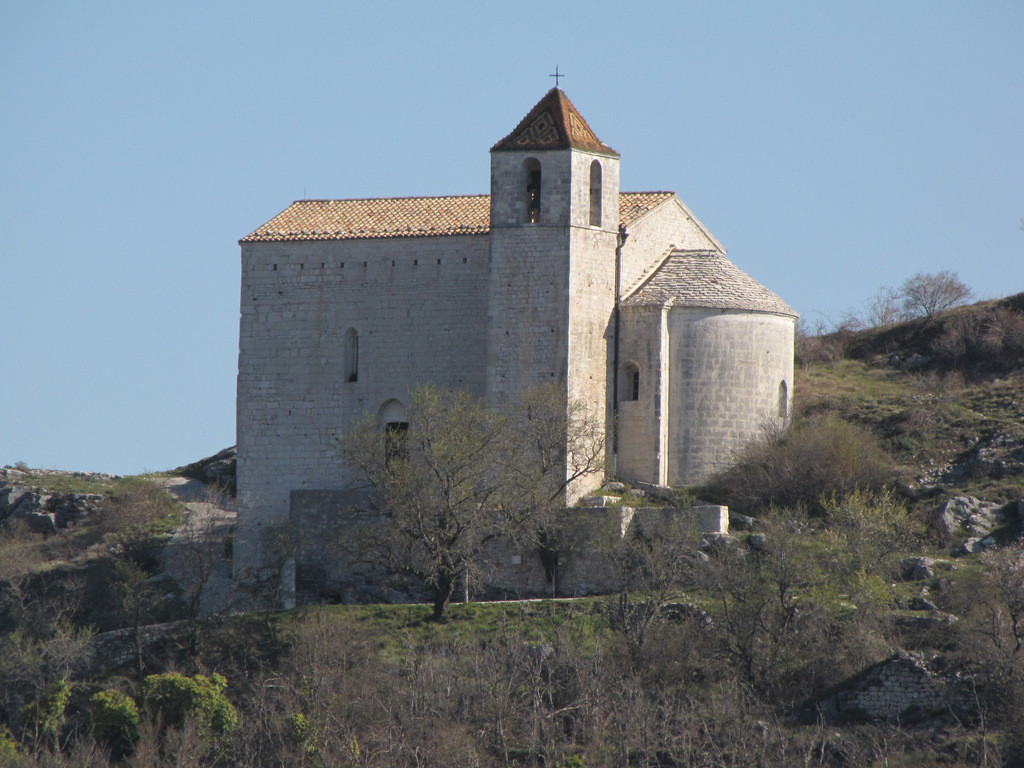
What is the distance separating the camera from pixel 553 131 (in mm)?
43469

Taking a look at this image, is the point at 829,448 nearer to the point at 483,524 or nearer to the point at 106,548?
the point at 483,524

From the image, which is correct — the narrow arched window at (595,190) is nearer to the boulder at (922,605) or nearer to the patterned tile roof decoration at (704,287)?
the patterned tile roof decoration at (704,287)

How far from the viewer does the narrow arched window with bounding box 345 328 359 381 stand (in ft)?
149

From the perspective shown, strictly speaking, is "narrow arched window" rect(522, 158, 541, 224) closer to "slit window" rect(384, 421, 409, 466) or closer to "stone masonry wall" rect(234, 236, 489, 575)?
"stone masonry wall" rect(234, 236, 489, 575)

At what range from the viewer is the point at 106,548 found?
4881 cm

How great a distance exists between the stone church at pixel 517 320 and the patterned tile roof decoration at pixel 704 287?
0.05 m

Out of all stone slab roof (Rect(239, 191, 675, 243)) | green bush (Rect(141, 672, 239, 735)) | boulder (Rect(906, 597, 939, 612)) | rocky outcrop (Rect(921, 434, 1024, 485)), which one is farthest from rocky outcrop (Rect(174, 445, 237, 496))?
boulder (Rect(906, 597, 939, 612))

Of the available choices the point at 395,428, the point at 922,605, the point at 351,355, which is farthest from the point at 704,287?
the point at 922,605

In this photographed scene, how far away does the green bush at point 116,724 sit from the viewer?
3609 centimetres

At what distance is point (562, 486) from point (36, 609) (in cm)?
1306

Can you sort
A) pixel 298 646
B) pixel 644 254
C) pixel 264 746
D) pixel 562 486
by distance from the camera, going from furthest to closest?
pixel 644 254, pixel 562 486, pixel 298 646, pixel 264 746

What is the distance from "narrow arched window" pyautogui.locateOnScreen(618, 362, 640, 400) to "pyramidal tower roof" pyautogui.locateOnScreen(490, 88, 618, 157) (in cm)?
521

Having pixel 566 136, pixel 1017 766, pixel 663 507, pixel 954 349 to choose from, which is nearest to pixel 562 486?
pixel 663 507

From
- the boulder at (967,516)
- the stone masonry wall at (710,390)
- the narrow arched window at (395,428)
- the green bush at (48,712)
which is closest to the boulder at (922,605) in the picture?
the boulder at (967,516)
